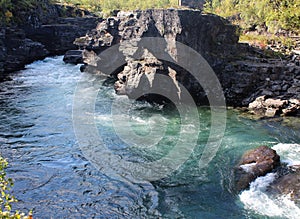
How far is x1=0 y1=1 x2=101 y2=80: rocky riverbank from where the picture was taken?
1851 inches

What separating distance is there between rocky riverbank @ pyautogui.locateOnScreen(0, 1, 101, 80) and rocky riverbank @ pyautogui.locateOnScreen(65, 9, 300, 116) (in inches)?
854

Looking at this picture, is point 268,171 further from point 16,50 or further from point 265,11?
point 16,50

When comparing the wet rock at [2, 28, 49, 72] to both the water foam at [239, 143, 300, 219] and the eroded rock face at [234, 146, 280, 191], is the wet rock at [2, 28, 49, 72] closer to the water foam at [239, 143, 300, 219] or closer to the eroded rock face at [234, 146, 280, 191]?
the eroded rock face at [234, 146, 280, 191]

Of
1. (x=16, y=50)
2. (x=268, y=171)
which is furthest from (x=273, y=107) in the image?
(x=16, y=50)

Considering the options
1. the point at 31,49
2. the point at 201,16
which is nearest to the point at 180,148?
the point at 201,16

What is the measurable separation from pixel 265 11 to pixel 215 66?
20546 millimetres

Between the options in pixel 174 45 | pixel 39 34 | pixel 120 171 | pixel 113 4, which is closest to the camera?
pixel 120 171

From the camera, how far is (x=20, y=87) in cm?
3675

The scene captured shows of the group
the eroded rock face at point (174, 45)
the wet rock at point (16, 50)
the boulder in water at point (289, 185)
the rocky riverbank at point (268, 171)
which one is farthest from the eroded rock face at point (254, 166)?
the wet rock at point (16, 50)

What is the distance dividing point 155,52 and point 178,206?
19.0 meters

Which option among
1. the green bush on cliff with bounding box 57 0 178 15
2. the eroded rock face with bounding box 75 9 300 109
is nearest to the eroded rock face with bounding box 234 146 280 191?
the eroded rock face with bounding box 75 9 300 109

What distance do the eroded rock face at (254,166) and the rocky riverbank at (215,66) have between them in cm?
956

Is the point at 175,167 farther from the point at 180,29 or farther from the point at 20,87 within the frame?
the point at 20,87

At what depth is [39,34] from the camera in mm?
59312
